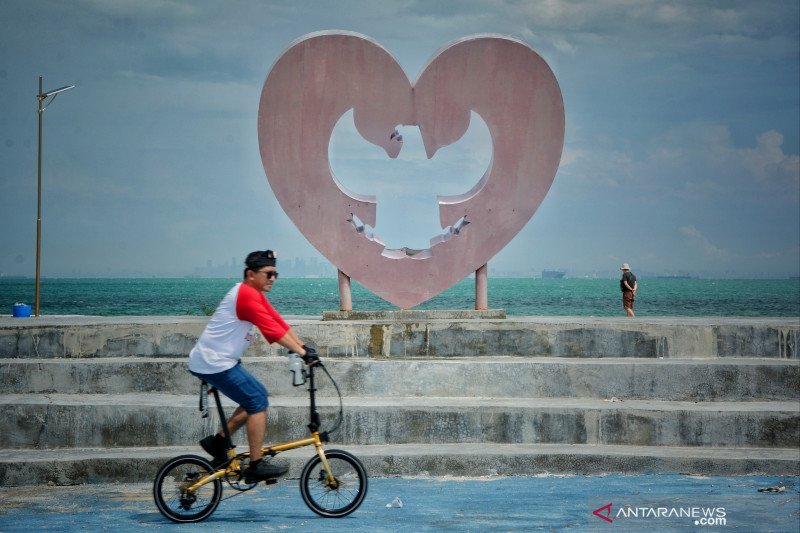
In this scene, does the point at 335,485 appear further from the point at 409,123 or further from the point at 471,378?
the point at 409,123

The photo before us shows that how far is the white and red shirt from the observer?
21.8 ft

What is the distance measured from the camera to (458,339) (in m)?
10.9

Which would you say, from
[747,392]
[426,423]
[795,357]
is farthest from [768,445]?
[426,423]

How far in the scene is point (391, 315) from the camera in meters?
11.5

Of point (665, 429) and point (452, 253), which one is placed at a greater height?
point (452, 253)

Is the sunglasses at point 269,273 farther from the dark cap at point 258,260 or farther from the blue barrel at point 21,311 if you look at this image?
the blue barrel at point 21,311

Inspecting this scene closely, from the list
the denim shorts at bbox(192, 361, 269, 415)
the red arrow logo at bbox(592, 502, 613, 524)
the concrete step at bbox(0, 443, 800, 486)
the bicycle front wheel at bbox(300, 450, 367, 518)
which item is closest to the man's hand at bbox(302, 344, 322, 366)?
the denim shorts at bbox(192, 361, 269, 415)

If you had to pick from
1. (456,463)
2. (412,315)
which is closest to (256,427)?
(456,463)

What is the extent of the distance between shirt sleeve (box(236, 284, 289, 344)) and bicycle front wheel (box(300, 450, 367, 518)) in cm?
101

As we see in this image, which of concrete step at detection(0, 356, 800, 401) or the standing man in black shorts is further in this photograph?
the standing man in black shorts

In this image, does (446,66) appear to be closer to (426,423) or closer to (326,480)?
(426,423)

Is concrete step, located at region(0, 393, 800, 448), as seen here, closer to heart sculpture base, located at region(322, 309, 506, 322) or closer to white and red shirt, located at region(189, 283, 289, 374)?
heart sculpture base, located at region(322, 309, 506, 322)

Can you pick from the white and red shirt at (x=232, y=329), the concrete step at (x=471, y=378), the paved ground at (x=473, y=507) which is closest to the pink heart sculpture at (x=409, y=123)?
the concrete step at (x=471, y=378)

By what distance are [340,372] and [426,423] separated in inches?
50.9
